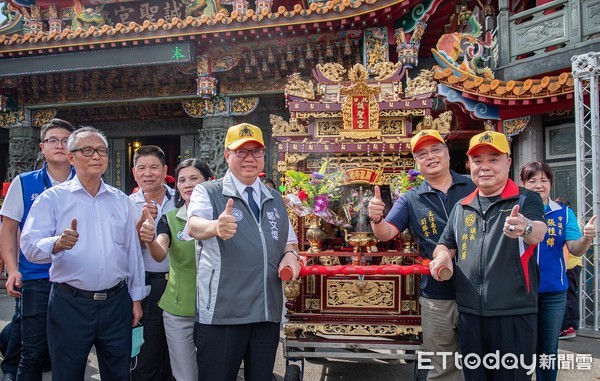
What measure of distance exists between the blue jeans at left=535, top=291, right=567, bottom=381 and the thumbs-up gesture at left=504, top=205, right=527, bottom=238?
40.2 inches

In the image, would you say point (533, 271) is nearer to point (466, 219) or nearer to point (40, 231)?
point (466, 219)

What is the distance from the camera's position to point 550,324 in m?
2.72

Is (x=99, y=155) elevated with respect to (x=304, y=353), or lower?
elevated

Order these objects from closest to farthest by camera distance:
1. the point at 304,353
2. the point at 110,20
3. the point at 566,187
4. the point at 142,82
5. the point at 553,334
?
1. the point at 553,334
2. the point at 304,353
3. the point at 566,187
4. the point at 142,82
5. the point at 110,20

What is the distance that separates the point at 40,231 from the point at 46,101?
807cm

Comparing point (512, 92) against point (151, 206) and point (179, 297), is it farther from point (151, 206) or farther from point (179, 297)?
point (179, 297)

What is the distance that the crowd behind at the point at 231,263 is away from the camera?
2.14 metres

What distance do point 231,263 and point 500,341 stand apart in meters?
1.35

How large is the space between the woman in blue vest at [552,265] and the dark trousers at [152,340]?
2378 millimetres

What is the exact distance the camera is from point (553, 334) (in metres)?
2.70

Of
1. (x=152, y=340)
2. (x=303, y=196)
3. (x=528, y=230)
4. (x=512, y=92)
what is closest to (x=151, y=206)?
(x=152, y=340)

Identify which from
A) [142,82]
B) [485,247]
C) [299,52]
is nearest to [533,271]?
[485,247]

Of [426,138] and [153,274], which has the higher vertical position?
[426,138]

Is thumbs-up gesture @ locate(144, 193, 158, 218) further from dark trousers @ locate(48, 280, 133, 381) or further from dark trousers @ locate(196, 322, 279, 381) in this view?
dark trousers @ locate(196, 322, 279, 381)
